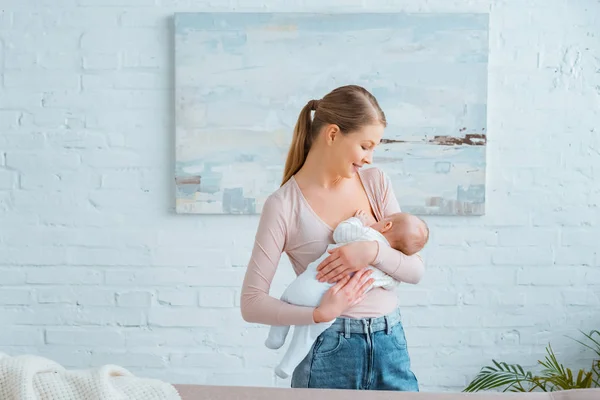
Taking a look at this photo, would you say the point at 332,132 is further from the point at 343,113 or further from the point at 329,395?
the point at 329,395

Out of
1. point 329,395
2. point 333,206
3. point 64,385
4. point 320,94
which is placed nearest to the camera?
point 64,385

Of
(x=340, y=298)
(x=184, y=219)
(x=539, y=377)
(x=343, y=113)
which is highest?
(x=343, y=113)

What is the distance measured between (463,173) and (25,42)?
182 cm

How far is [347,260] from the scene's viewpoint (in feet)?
5.53

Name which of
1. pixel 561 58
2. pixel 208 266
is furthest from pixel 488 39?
pixel 208 266

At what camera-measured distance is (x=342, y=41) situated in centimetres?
282

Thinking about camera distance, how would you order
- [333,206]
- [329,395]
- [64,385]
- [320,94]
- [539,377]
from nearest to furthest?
[64,385] < [329,395] < [333,206] < [539,377] < [320,94]

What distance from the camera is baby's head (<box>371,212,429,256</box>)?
1766 mm

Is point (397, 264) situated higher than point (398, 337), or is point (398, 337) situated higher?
point (397, 264)

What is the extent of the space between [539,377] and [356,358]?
3.92 feet

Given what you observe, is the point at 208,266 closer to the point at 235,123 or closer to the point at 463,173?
the point at 235,123

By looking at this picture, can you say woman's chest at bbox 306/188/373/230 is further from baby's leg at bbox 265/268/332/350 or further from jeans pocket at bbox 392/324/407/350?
jeans pocket at bbox 392/324/407/350

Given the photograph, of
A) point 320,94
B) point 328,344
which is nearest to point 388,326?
point 328,344

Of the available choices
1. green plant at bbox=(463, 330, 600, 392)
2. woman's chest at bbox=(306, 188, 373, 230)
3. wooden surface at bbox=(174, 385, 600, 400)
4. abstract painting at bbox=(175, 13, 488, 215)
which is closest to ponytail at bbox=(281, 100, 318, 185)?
woman's chest at bbox=(306, 188, 373, 230)
